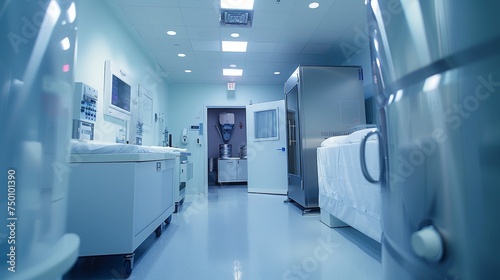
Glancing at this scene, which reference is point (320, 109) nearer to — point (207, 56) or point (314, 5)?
point (314, 5)

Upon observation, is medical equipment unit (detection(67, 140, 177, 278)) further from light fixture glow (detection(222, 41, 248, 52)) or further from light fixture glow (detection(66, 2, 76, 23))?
light fixture glow (detection(222, 41, 248, 52))

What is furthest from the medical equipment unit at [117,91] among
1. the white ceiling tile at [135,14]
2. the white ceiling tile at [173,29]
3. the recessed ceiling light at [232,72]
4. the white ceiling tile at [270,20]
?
the recessed ceiling light at [232,72]

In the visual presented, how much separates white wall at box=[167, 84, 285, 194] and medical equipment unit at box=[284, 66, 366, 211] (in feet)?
8.39

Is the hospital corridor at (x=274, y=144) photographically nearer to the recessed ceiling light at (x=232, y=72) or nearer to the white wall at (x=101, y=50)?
the white wall at (x=101, y=50)

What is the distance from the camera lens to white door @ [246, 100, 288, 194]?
4.50 metres

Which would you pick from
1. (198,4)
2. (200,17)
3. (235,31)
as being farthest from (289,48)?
(198,4)

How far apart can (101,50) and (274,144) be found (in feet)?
10.4

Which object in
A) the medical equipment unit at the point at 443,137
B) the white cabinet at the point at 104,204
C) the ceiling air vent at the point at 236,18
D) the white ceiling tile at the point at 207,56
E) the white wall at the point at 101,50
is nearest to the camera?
the medical equipment unit at the point at 443,137

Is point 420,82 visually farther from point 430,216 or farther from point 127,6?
point 127,6

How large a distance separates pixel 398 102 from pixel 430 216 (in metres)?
0.25

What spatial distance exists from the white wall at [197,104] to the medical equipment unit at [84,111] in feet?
9.71

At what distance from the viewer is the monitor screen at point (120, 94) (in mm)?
2678

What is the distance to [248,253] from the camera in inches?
66.8

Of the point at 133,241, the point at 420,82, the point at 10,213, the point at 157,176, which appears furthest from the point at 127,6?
the point at 420,82
